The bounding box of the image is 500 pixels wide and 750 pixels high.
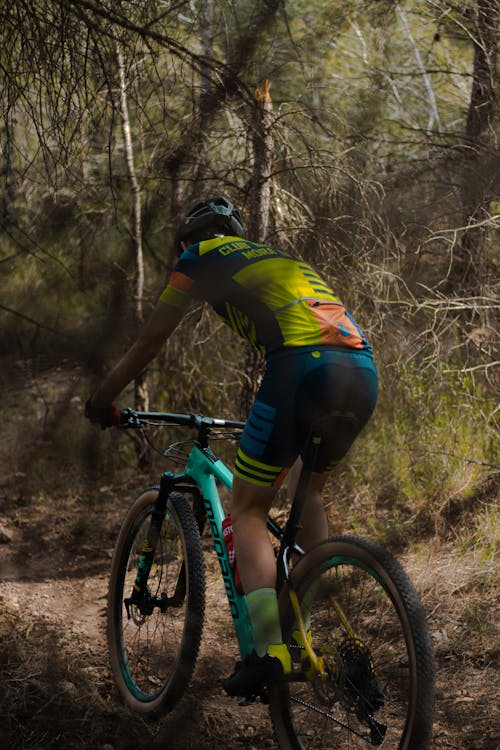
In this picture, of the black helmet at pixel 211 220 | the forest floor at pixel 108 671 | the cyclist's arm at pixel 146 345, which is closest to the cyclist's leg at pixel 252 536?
the cyclist's arm at pixel 146 345

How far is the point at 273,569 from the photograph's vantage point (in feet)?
8.95

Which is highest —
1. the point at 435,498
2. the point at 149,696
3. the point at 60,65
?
the point at 60,65

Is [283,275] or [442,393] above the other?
[283,275]

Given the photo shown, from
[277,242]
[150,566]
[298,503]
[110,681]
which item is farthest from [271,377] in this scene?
[277,242]

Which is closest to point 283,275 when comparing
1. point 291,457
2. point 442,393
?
point 291,457

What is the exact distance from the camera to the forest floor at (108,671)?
3113mm

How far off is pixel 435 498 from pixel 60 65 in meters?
3.39

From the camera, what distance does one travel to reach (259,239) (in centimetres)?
560

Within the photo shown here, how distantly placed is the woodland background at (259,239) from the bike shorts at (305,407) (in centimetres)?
158

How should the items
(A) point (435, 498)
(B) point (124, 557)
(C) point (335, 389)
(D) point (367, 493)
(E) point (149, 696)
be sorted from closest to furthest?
(C) point (335, 389)
(E) point (149, 696)
(B) point (124, 557)
(A) point (435, 498)
(D) point (367, 493)

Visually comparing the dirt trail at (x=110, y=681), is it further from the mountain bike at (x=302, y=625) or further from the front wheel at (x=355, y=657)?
the front wheel at (x=355, y=657)

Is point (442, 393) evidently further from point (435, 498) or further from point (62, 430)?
point (62, 430)

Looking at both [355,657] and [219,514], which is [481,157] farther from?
[355,657]

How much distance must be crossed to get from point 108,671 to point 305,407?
1.96 metres
